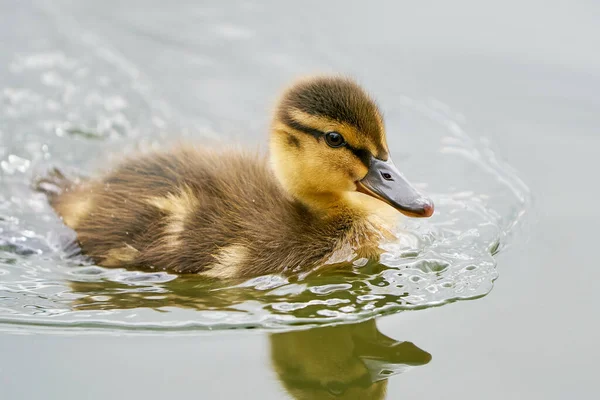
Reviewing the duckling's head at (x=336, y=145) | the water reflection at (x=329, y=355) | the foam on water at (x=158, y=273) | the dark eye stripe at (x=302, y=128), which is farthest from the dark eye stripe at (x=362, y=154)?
the water reflection at (x=329, y=355)

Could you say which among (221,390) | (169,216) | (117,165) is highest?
(117,165)

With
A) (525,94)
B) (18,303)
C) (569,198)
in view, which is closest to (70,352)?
(18,303)

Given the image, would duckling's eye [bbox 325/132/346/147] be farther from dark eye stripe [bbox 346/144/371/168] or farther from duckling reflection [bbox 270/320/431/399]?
duckling reflection [bbox 270/320/431/399]

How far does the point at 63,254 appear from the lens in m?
3.81

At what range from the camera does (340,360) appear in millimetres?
3008

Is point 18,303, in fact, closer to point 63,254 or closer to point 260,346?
point 63,254

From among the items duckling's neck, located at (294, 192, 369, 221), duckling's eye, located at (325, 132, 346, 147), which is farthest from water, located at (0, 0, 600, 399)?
duckling's eye, located at (325, 132, 346, 147)

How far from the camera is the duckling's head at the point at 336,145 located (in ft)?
11.3

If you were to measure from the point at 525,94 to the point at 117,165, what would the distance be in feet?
7.50

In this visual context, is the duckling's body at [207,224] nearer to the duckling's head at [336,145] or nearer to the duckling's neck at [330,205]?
the duckling's neck at [330,205]

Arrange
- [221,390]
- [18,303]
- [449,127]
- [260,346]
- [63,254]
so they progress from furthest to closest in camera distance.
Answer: [449,127], [63,254], [18,303], [260,346], [221,390]

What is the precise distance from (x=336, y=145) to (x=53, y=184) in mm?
1462

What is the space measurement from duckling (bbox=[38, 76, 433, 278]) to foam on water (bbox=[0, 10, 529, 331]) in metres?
0.09

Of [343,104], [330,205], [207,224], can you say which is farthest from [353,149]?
[207,224]
